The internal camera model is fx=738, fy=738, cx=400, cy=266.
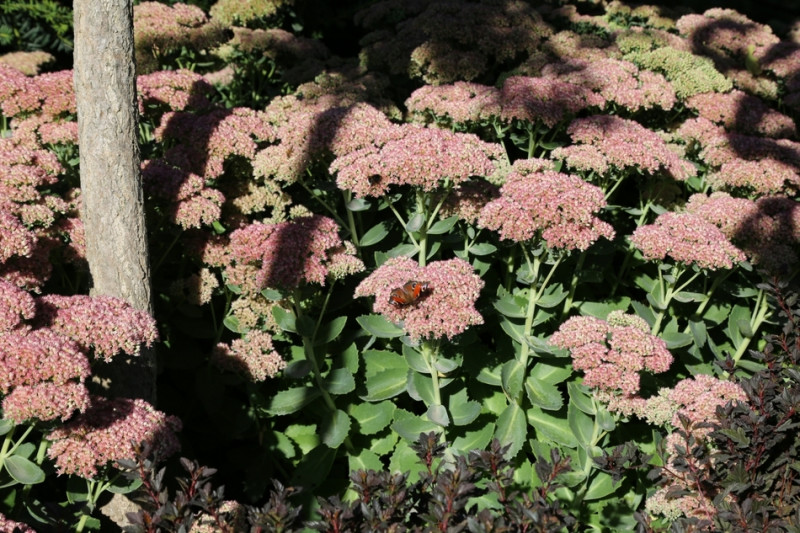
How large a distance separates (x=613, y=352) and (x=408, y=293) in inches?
35.3

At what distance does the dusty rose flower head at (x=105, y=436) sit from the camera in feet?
7.98

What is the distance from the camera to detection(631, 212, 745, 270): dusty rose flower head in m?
3.33

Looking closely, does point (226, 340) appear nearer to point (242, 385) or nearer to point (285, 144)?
point (242, 385)

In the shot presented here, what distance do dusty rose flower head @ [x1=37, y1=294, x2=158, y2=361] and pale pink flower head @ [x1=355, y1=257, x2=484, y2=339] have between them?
920 mm

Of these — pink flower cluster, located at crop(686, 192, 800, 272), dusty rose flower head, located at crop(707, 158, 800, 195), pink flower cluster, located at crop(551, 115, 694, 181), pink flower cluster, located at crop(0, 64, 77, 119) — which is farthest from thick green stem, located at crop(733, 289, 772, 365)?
pink flower cluster, located at crop(0, 64, 77, 119)

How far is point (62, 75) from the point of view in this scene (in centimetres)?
389

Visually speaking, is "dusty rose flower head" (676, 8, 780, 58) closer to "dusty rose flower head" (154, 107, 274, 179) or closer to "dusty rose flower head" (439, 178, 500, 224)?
"dusty rose flower head" (439, 178, 500, 224)

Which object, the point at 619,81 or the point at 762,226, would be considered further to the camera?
the point at 619,81

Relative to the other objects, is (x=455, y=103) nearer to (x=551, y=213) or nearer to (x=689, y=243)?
(x=551, y=213)

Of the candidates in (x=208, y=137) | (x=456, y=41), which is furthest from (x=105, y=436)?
(x=456, y=41)

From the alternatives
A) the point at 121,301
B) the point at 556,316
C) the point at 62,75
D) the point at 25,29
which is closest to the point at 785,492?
the point at 556,316

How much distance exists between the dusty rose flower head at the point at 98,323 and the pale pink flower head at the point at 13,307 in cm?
12

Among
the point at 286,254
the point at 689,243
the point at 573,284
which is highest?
the point at 689,243

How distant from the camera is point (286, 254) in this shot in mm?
3254
